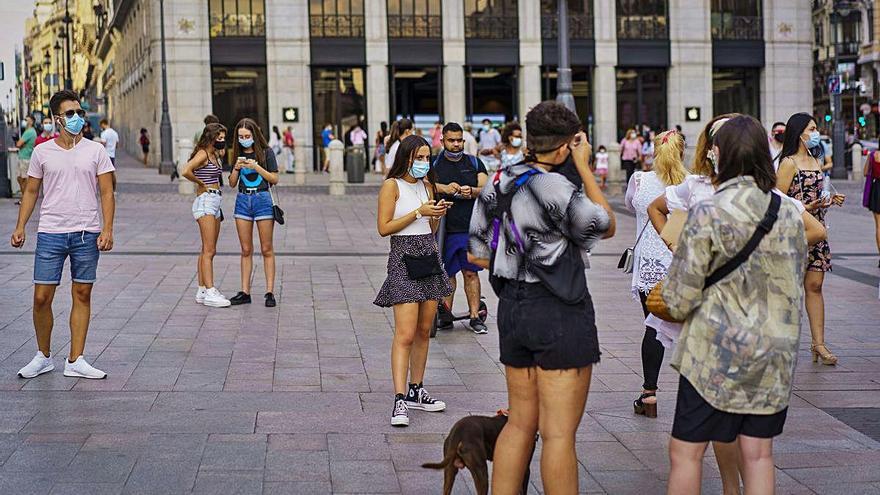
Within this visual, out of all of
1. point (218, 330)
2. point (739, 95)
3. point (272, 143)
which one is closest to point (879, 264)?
point (218, 330)

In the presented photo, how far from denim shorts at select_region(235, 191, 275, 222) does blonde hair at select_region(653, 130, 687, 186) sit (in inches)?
222

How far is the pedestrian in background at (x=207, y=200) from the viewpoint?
12.1 metres

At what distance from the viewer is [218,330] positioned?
1078cm

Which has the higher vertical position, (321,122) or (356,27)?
(356,27)

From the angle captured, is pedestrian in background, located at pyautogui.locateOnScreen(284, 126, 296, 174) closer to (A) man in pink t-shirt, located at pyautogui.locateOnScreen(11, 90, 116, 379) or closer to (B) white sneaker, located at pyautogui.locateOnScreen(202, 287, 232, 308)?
(B) white sneaker, located at pyautogui.locateOnScreen(202, 287, 232, 308)

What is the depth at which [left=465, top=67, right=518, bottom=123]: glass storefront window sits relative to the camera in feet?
150

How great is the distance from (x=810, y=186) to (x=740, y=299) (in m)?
4.59

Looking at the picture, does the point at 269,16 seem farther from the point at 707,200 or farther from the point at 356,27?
the point at 707,200

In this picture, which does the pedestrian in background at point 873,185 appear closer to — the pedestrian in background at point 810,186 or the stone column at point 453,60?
the pedestrian in background at point 810,186

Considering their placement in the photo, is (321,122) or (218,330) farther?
(321,122)

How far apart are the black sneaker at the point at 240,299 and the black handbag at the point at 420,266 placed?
491 centimetres

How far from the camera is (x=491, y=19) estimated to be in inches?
1789

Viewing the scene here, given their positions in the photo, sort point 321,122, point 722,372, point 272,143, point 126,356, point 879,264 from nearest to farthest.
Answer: point 722,372 < point 126,356 < point 879,264 < point 272,143 < point 321,122

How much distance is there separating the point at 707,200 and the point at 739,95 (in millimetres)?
44920
